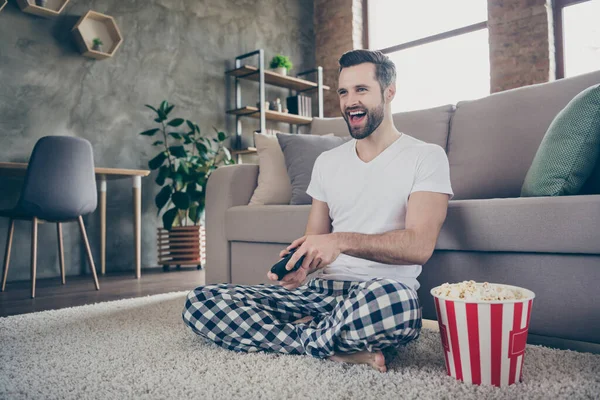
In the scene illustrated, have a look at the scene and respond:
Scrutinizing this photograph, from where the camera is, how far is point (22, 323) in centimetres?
178

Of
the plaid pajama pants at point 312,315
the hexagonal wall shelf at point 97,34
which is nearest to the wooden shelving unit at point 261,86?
the hexagonal wall shelf at point 97,34

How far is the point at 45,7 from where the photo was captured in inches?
133

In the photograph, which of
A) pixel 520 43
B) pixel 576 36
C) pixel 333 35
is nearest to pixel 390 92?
pixel 520 43

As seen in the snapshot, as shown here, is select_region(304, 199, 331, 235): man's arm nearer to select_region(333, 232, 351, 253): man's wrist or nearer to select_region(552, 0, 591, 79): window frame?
select_region(333, 232, 351, 253): man's wrist

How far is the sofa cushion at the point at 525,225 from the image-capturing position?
124 centimetres

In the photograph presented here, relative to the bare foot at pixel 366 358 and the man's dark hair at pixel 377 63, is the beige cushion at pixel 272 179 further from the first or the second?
the bare foot at pixel 366 358

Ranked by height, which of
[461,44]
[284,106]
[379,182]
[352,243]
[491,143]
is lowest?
[352,243]

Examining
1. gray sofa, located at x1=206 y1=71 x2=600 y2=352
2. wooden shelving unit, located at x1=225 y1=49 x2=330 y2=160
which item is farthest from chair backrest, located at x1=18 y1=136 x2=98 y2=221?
wooden shelving unit, located at x1=225 y1=49 x2=330 y2=160

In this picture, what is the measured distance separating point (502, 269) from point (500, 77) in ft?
11.1

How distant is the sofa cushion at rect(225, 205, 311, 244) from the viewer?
6.41ft

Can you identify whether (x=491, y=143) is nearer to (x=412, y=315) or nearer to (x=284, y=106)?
(x=412, y=315)

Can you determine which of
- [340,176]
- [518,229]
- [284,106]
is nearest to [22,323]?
[340,176]

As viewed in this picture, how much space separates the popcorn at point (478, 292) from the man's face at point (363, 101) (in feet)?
1.69

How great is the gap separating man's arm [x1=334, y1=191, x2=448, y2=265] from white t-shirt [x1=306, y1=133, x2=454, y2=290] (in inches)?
3.5
